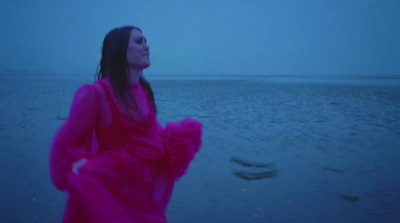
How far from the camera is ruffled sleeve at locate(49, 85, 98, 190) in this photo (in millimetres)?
1381

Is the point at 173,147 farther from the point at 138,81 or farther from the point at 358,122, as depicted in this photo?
the point at 358,122

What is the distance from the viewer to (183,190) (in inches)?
163

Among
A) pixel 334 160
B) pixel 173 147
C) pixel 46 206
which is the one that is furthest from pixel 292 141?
pixel 173 147

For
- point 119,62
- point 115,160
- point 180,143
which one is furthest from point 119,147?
point 119,62

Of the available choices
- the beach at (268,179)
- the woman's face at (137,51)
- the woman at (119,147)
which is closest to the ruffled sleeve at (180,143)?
the woman at (119,147)

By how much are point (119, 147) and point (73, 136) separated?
0.23 metres

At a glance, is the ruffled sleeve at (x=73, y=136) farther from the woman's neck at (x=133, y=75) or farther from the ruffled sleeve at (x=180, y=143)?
the ruffled sleeve at (x=180, y=143)

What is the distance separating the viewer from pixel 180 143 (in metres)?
1.67

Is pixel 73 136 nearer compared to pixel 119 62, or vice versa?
pixel 73 136

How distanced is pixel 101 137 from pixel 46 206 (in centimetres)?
263

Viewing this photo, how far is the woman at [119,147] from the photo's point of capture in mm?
1387

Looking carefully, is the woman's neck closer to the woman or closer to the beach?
the woman

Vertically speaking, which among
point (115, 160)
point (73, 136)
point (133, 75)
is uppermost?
point (133, 75)

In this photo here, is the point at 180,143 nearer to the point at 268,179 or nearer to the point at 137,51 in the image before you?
the point at 137,51
